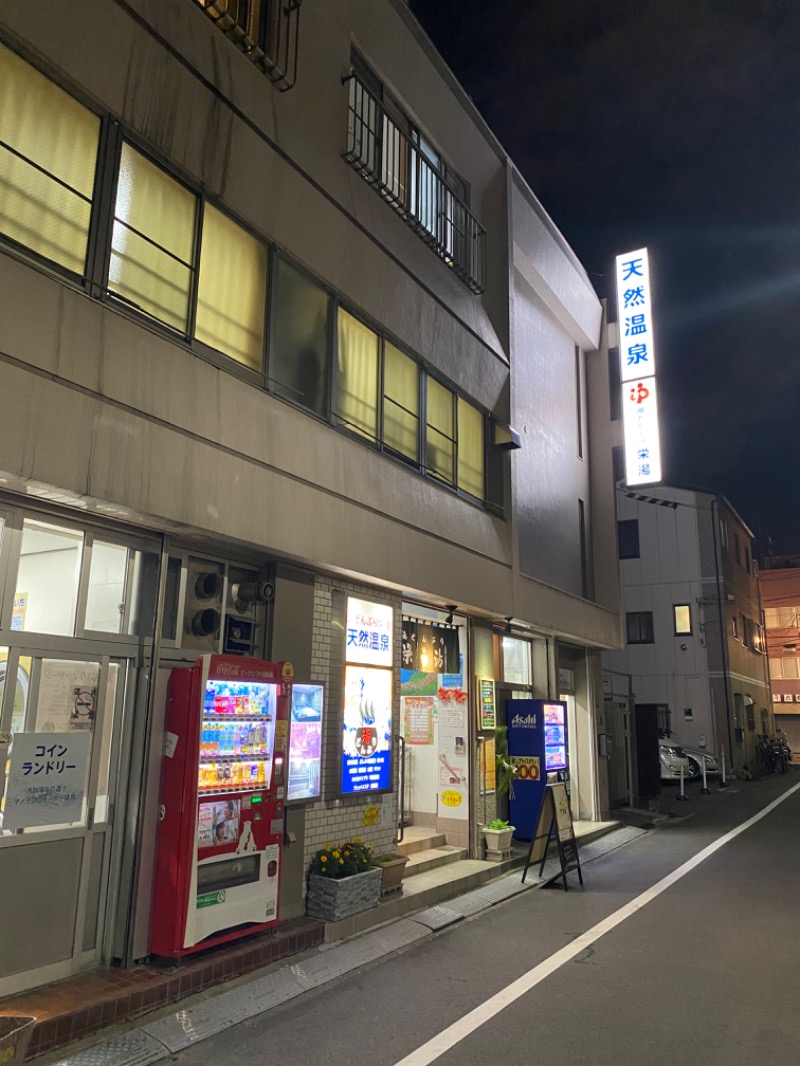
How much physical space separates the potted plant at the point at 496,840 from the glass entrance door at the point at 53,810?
6594 millimetres

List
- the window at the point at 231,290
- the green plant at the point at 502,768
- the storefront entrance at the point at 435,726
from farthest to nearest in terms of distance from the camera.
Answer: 1. the green plant at the point at 502,768
2. the storefront entrance at the point at 435,726
3. the window at the point at 231,290

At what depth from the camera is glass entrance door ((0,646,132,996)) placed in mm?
5574

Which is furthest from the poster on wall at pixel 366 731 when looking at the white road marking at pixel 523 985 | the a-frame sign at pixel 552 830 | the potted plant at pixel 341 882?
the white road marking at pixel 523 985

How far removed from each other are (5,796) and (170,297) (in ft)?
14.7

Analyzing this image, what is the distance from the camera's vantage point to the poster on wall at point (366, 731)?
8953 mm

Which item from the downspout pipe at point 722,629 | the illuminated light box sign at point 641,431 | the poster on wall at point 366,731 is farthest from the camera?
the downspout pipe at point 722,629

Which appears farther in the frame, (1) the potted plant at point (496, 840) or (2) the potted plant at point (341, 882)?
(1) the potted plant at point (496, 840)

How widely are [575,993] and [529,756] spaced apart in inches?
249

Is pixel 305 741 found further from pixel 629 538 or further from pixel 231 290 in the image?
pixel 629 538

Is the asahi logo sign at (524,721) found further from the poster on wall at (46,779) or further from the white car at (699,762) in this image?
the white car at (699,762)

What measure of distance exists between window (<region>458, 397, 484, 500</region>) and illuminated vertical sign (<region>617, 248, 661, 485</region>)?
17.2 ft

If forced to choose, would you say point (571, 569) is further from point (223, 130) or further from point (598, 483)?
point (223, 130)

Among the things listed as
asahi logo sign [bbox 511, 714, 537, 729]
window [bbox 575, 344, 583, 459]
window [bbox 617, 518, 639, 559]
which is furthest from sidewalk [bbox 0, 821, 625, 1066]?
window [bbox 617, 518, 639, 559]

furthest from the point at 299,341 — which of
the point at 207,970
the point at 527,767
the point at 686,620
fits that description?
the point at 686,620
